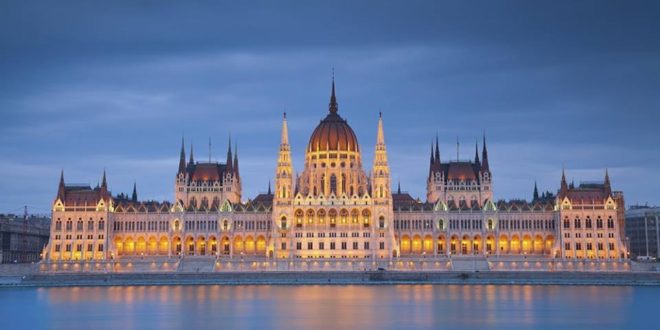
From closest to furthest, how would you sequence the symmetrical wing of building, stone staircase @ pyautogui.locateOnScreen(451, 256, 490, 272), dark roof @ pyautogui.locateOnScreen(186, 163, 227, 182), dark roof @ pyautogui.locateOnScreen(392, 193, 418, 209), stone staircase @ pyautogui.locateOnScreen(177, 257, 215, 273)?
1. stone staircase @ pyautogui.locateOnScreen(451, 256, 490, 272)
2. stone staircase @ pyautogui.locateOnScreen(177, 257, 215, 273)
3. the symmetrical wing of building
4. dark roof @ pyautogui.locateOnScreen(392, 193, 418, 209)
5. dark roof @ pyautogui.locateOnScreen(186, 163, 227, 182)

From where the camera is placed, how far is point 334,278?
146 m

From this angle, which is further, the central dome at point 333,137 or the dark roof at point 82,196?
the central dome at point 333,137

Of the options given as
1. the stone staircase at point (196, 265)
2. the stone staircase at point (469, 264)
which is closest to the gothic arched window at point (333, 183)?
the stone staircase at point (196, 265)

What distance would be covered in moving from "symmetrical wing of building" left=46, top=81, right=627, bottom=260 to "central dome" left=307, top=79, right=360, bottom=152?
2594 millimetres

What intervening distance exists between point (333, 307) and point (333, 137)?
266ft

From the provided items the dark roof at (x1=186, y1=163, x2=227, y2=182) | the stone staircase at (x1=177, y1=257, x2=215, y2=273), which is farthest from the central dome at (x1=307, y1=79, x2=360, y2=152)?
the stone staircase at (x1=177, y1=257, x2=215, y2=273)

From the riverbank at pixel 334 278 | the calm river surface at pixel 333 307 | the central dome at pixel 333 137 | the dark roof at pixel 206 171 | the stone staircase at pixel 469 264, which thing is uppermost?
the central dome at pixel 333 137

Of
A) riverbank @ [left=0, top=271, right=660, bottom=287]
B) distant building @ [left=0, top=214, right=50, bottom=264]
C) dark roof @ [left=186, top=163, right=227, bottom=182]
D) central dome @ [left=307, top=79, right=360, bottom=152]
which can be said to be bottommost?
riverbank @ [left=0, top=271, right=660, bottom=287]

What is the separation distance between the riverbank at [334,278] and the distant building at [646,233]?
54695mm

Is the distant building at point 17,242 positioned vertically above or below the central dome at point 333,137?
below

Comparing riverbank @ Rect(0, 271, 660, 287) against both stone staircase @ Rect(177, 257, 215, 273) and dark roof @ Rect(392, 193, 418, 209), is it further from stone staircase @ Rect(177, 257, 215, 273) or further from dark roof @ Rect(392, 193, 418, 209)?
dark roof @ Rect(392, 193, 418, 209)

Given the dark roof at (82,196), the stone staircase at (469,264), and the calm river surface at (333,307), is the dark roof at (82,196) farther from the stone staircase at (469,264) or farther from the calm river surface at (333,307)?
the stone staircase at (469,264)

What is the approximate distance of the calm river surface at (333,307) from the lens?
283ft

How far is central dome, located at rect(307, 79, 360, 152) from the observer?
17850 centimetres
